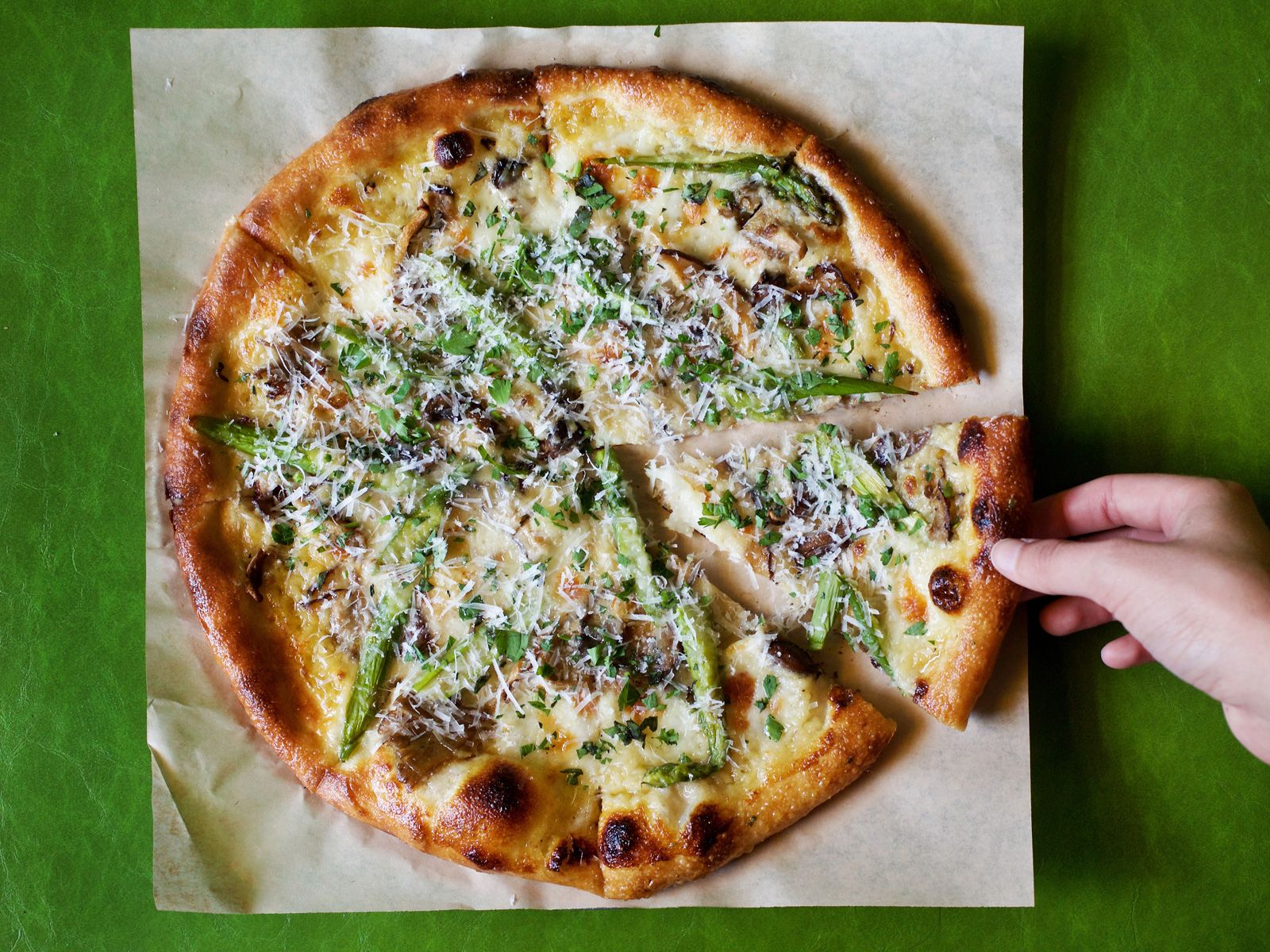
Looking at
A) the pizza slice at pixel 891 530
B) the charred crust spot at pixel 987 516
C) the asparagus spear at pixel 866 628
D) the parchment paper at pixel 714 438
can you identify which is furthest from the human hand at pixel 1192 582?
the parchment paper at pixel 714 438

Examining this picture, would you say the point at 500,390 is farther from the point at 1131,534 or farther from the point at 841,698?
the point at 1131,534

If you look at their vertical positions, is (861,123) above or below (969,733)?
above

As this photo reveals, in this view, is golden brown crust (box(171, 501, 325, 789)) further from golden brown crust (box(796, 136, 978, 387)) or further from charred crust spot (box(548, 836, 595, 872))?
golden brown crust (box(796, 136, 978, 387))

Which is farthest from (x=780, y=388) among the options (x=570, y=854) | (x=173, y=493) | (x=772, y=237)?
(x=173, y=493)

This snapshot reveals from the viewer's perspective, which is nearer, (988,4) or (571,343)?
(571,343)

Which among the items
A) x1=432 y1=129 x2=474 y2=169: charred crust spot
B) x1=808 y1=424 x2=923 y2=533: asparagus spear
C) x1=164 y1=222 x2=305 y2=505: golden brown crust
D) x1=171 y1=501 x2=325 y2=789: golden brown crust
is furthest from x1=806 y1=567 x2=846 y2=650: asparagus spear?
x1=164 y1=222 x2=305 y2=505: golden brown crust

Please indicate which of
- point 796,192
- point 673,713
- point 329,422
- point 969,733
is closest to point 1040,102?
point 796,192

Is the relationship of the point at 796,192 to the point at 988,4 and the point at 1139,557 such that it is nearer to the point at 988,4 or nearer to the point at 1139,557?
the point at 988,4

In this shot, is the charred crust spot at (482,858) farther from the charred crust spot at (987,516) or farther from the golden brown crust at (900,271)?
the golden brown crust at (900,271)
